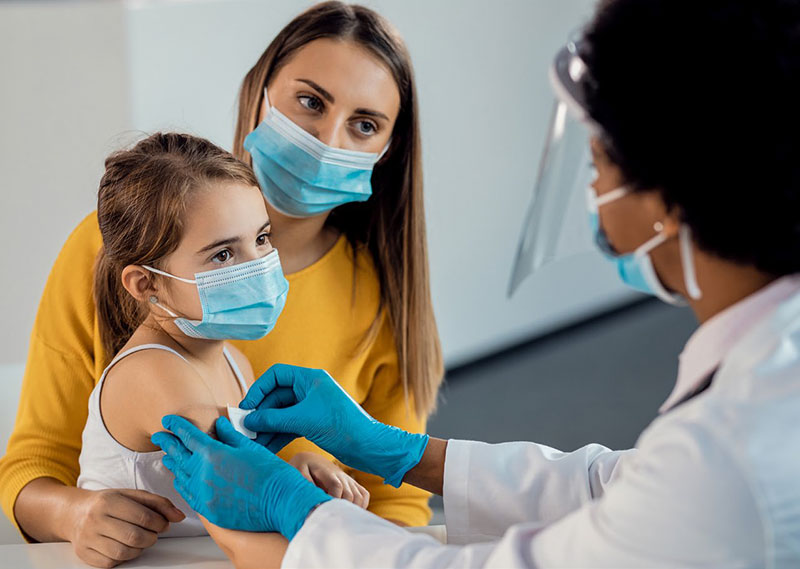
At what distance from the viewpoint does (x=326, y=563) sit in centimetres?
99

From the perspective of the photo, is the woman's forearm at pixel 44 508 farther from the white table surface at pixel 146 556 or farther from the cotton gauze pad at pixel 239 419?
the cotton gauze pad at pixel 239 419

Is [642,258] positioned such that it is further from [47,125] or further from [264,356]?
[47,125]

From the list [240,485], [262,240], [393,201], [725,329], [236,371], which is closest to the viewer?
[725,329]

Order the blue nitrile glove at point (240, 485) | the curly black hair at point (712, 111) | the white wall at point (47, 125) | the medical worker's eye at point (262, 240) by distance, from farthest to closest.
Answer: the white wall at point (47, 125), the medical worker's eye at point (262, 240), the blue nitrile glove at point (240, 485), the curly black hair at point (712, 111)

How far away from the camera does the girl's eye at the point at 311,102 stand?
64.3 inches

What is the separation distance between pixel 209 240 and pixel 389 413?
0.60 metres

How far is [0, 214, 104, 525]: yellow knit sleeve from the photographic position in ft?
5.00

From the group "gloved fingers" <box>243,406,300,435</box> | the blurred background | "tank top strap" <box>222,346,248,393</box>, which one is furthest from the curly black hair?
the blurred background

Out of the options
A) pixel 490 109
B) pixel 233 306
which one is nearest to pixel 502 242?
pixel 490 109

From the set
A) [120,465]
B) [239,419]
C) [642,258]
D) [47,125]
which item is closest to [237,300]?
[239,419]

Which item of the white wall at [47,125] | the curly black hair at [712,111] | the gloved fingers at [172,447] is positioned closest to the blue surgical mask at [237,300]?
the gloved fingers at [172,447]

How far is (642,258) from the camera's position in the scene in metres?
1.00

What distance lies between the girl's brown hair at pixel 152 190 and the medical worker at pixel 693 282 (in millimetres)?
469

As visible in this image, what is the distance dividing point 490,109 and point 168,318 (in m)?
2.98
